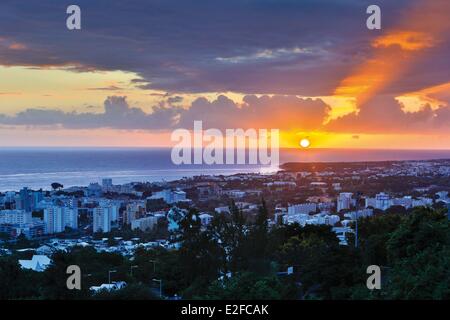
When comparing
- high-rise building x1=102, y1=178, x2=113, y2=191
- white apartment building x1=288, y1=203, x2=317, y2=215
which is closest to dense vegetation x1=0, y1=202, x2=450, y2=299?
white apartment building x1=288, y1=203, x2=317, y2=215

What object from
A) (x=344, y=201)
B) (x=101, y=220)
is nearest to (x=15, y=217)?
(x=101, y=220)

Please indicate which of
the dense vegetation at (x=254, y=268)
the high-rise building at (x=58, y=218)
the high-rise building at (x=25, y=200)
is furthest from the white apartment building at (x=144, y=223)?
the dense vegetation at (x=254, y=268)

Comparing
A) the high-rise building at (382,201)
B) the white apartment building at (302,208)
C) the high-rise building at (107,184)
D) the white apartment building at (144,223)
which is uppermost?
the high-rise building at (107,184)

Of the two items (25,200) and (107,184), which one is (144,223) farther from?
(107,184)

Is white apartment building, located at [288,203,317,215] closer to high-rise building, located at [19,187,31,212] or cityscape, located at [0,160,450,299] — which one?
cityscape, located at [0,160,450,299]

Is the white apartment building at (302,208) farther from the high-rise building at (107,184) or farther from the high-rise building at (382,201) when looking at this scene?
the high-rise building at (107,184)

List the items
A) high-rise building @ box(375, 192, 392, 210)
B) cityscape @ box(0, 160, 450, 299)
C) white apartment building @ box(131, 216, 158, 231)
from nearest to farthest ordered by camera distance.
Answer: cityscape @ box(0, 160, 450, 299) → white apartment building @ box(131, 216, 158, 231) → high-rise building @ box(375, 192, 392, 210)
